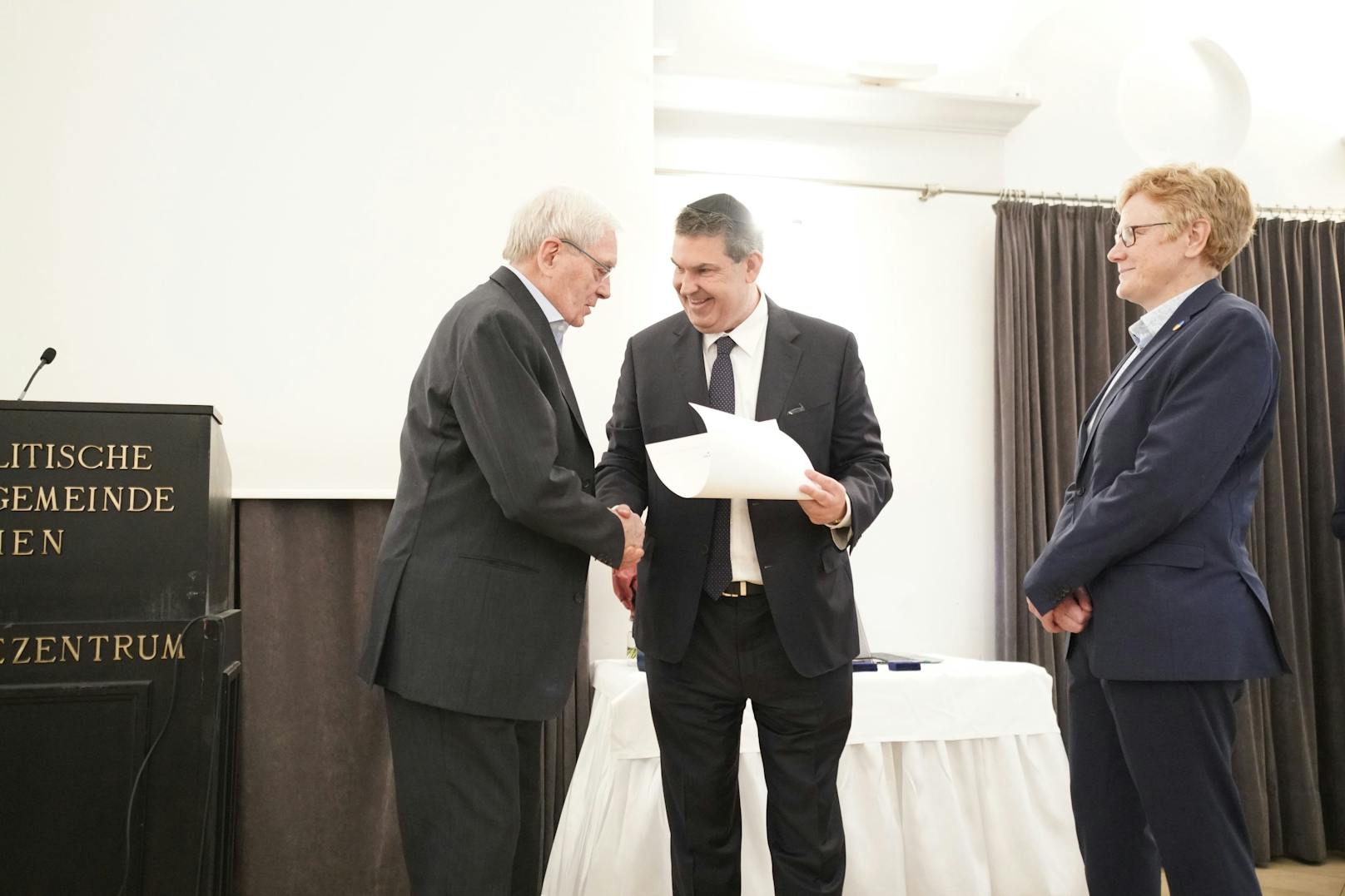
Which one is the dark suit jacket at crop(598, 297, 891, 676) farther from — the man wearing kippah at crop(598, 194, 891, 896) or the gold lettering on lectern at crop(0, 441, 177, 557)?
the gold lettering on lectern at crop(0, 441, 177, 557)

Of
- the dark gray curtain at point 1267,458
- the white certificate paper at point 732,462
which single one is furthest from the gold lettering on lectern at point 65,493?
the dark gray curtain at point 1267,458

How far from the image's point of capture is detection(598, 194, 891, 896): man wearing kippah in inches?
81.0

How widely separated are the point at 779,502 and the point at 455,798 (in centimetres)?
80

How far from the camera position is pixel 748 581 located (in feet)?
6.82

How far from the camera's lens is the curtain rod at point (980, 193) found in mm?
4148

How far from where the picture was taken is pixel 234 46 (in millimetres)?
3453

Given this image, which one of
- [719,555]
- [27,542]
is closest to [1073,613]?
[719,555]

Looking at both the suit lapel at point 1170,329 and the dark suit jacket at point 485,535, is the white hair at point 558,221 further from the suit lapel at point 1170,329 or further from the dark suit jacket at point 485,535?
the suit lapel at point 1170,329

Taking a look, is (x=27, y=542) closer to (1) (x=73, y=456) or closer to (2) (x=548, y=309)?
(1) (x=73, y=456)

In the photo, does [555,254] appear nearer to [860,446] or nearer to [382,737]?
[860,446]

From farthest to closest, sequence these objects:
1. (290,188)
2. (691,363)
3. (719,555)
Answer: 1. (290,188)
2. (691,363)
3. (719,555)

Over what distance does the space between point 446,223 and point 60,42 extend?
4.22 feet

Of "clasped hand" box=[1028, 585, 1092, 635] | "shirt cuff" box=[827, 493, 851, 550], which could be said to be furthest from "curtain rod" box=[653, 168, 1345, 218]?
"clasped hand" box=[1028, 585, 1092, 635]

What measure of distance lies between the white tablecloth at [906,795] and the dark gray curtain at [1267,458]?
40.0 inches
